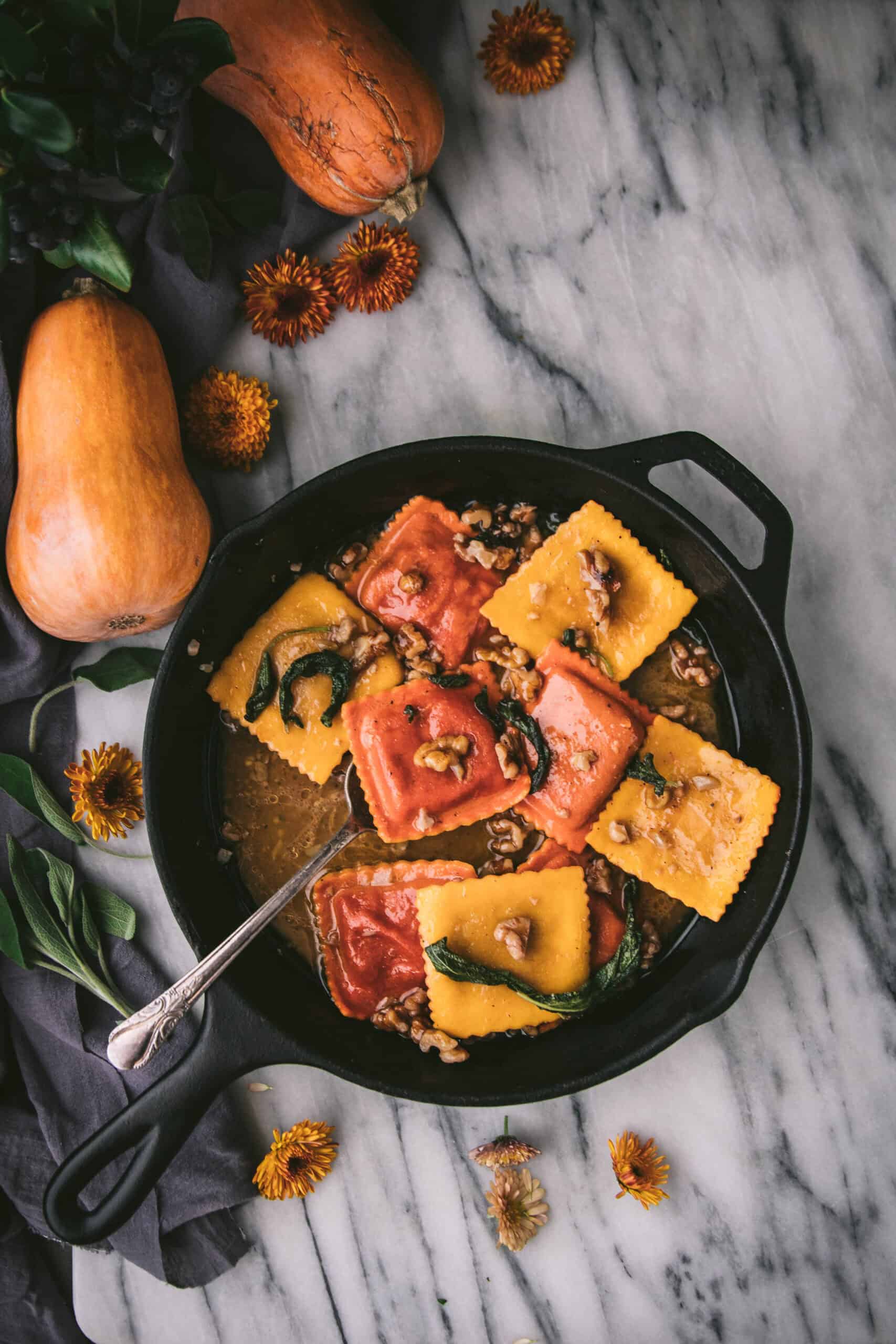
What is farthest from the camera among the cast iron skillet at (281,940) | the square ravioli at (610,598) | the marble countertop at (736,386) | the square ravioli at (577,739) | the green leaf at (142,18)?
the marble countertop at (736,386)

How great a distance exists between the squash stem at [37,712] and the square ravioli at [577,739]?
1728 millimetres

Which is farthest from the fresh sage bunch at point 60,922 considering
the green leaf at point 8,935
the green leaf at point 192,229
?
the green leaf at point 192,229

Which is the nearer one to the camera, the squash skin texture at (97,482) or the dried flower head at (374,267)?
the squash skin texture at (97,482)

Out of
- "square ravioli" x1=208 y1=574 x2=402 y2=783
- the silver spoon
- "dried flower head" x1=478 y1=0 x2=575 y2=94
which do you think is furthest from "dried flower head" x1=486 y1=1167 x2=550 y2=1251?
"dried flower head" x1=478 y1=0 x2=575 y2=94

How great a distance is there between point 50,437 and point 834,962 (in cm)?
332

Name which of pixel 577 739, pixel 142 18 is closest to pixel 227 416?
pixel 142 18


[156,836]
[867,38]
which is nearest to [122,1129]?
[156,836]

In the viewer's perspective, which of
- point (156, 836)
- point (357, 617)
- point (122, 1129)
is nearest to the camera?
point (122, 1129)

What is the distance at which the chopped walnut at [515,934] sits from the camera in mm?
3314

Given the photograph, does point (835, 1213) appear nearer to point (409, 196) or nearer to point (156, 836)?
point (156, 836)

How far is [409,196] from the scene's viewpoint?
3.34 metres

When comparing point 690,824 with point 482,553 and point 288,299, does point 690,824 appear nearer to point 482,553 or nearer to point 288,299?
point 482,553

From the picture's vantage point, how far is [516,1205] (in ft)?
11.8

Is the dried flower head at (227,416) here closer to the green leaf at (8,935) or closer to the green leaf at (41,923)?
the green leaf at (41,923)
